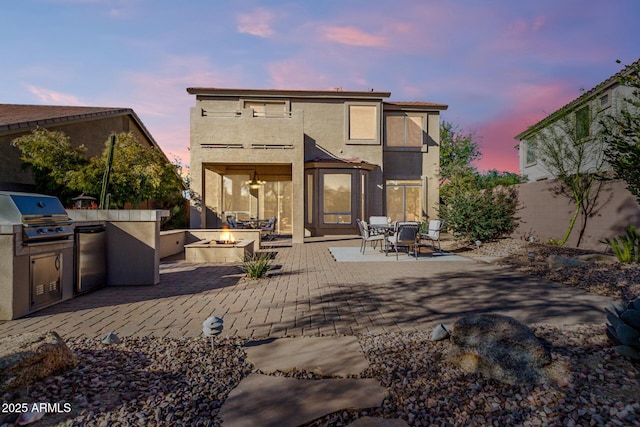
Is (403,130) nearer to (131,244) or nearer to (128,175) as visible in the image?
(128,175)

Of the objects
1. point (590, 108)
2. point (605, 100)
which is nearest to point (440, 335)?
point (590, 108)

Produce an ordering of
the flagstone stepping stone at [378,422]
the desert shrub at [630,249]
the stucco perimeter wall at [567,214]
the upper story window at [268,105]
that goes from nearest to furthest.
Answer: the flagstone stepping stone at [378,422] → the desert shrub at [630,249] → the stucco perimeter wall at [567,214] → the upper story window at [268,105]

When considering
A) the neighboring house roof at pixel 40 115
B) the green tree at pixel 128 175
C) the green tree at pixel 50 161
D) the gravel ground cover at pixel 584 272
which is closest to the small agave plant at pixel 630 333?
the gravel ground cover at pixel 584 272

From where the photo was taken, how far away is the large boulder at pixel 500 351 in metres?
2.49

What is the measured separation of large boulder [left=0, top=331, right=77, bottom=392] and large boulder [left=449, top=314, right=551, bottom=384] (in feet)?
10.3

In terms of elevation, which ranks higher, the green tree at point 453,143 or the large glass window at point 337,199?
the green tree at point 453,143

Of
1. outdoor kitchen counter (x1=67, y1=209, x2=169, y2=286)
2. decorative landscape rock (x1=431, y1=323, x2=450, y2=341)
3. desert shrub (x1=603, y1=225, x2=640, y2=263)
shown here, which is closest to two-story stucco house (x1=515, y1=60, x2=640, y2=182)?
desert shrub (x1=603, y1=225, x2=640, y2=263)

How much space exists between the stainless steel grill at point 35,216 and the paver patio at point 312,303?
101 centimetres

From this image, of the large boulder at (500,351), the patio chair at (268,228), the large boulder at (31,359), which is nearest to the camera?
the large boulder at (31,359)

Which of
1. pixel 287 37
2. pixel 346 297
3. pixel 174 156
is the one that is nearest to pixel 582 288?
pixel 346 297

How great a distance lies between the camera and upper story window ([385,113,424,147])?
18438 mm

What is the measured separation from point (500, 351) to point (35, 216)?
557 cm

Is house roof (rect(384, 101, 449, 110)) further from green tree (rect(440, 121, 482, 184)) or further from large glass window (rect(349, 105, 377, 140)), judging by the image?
green tree (rect(440, 121, 482, 184))

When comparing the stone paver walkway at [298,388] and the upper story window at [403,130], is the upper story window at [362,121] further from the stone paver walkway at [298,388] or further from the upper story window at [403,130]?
the stone paver walkway at [298,388]
